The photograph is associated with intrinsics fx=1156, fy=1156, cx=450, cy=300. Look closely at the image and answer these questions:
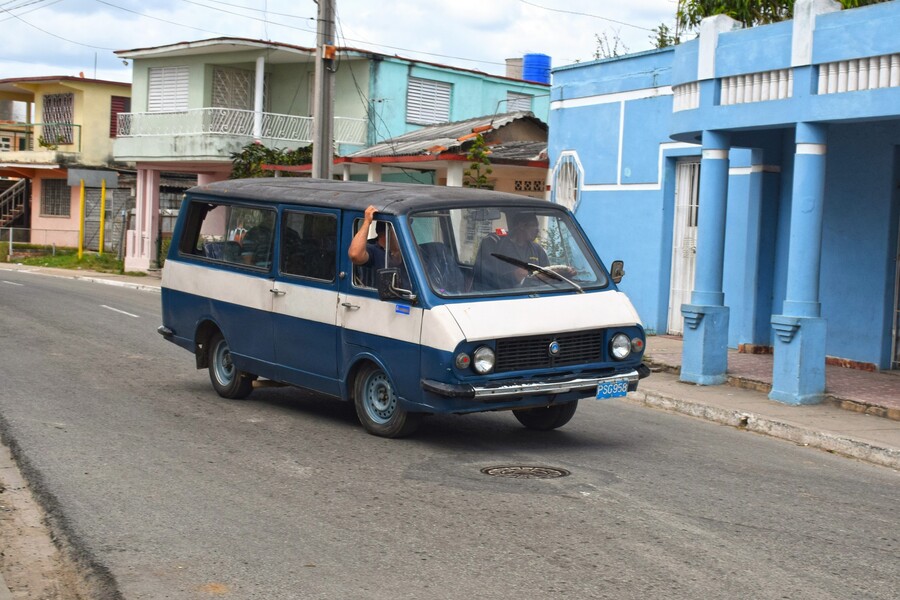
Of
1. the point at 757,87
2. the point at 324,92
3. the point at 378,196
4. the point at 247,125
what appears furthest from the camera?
the point at 247,125

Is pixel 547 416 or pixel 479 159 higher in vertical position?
pixel 479 159

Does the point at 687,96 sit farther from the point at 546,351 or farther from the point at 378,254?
the point at 546,351

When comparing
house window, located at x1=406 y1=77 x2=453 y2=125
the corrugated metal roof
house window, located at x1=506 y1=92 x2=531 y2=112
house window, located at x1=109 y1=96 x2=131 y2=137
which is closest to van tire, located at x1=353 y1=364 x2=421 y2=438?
the corrugated metal roof

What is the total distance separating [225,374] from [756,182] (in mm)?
8474

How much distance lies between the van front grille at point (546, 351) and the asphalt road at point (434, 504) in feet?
2.38

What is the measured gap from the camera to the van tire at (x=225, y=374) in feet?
37.6

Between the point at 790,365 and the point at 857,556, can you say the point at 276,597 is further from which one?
the point at 790,365

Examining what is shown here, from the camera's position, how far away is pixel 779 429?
36.1 ft

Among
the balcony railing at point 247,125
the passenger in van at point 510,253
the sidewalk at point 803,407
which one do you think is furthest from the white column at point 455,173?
the passenger in van at point 510,253

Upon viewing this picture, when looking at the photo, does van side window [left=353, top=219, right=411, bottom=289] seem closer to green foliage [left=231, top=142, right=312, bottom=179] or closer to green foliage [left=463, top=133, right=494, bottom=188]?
green foliage [left=463, top=133, right=494, bottom=188]

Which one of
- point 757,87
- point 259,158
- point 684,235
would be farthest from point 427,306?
point 259,158

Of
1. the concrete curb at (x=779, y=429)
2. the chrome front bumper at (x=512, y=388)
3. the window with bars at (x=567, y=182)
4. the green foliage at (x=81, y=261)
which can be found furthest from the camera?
the green foliage at (x=81, y=261)

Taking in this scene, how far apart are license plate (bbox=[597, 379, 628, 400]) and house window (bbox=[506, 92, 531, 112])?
27.2 m

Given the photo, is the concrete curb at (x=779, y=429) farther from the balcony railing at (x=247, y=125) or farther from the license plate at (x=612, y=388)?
the balcony railing at (x=247, y=125)
